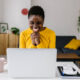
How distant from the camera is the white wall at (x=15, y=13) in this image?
5.66m

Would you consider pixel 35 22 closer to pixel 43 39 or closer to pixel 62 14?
pixel 43 39

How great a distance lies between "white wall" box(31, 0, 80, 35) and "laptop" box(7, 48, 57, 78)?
4571 millimetres

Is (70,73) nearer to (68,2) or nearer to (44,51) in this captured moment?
(44,51)

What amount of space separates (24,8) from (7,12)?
2.01 feet

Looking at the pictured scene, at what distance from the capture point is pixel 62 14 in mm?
5637

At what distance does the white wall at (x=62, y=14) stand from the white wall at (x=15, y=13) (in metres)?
0.39

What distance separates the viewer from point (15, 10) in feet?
18.7

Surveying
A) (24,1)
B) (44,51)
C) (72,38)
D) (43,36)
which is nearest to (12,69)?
(44,51)

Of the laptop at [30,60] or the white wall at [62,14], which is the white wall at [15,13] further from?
the laptop at [30,60]

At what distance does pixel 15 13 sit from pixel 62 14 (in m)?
1.56

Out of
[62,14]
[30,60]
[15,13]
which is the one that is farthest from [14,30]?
[30,60]

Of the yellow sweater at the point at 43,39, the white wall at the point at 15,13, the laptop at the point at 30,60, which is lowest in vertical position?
the laptop at the point at 30,60

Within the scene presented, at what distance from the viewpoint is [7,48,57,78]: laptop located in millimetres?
1156

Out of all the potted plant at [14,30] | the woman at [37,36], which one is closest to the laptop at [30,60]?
the woman at [37,36]
